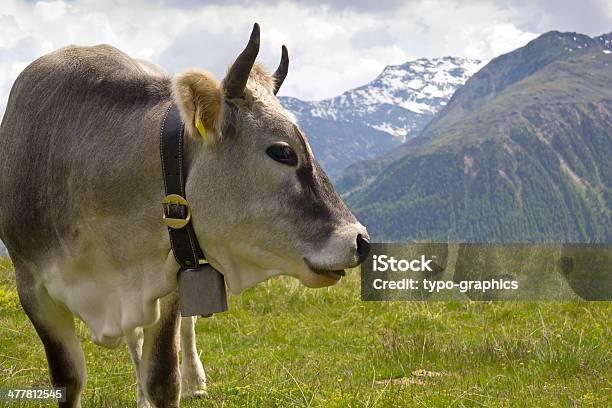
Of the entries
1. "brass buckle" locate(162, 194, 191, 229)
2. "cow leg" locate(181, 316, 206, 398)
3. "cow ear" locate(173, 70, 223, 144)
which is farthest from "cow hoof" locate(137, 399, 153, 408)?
"cow ear" locate(173, 70, 223, 144)

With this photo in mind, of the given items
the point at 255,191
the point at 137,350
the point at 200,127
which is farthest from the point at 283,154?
the point at 137,350

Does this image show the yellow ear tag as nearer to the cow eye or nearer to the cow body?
the cow eye

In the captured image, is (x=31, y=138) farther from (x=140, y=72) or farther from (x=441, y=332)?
(x=441, y=332)

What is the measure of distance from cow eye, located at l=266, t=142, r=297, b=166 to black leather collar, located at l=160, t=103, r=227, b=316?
62cm

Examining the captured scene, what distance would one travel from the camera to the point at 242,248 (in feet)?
15.2

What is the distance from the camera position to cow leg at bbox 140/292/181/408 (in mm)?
5660

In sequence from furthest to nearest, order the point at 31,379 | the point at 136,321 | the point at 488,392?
the point at 31,379
the point at 488,392
the point at 136,321

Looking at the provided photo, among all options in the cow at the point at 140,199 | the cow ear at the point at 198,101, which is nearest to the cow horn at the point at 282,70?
the cow at the point at 140,199

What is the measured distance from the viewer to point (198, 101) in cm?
441

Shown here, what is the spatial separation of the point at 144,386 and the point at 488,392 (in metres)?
3.11

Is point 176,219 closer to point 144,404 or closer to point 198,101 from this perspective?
point 198,101

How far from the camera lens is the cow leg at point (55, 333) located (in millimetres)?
5660

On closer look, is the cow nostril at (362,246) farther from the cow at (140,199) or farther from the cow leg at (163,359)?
the cow leg at (163,359)

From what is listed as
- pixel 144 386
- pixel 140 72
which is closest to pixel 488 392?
pixel 144 386
